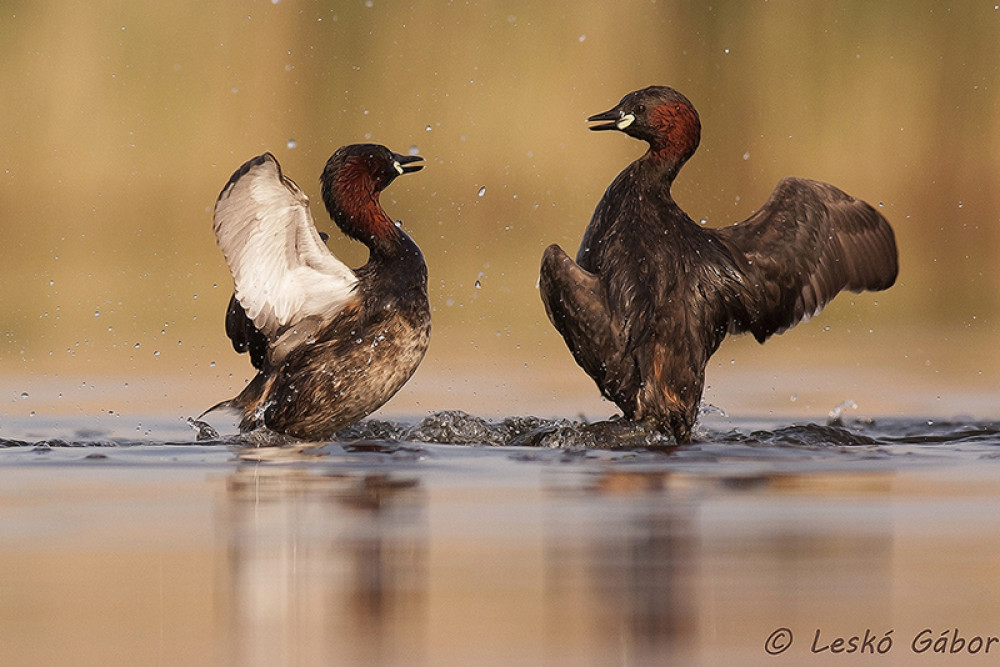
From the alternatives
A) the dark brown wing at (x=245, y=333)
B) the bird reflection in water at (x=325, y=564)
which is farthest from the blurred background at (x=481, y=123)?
the bird reflection in water at (x=325, y=564)

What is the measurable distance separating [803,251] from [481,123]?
19.0 meters

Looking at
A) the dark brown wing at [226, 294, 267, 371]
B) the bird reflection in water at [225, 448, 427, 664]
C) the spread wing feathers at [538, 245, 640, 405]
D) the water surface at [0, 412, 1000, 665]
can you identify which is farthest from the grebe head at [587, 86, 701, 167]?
the bird reflection in water at [225, 448, 427, 664]

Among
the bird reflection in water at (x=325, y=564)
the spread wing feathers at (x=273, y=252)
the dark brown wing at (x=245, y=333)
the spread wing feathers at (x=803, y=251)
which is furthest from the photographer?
the dark brown wing at (x=245, y=333)

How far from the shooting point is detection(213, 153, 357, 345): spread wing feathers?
358 inches

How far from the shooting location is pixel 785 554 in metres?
6.02

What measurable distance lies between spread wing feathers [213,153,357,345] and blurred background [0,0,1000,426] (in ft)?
20.2

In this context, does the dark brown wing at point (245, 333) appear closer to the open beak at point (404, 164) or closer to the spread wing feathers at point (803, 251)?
the open beak at point (404, 164)

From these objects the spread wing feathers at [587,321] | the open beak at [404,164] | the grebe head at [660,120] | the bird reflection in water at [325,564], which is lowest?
the bird reflection in water at [325,564]

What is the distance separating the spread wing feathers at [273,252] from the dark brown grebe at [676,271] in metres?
1.07

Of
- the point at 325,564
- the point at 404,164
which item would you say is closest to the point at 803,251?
the point at 404,164

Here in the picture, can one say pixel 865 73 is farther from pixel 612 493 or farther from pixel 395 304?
pixel 612 493

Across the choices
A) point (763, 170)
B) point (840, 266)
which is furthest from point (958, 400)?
point (763, 170)

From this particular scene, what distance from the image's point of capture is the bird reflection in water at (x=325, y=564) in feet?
16.0

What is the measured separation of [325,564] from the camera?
5910mm
